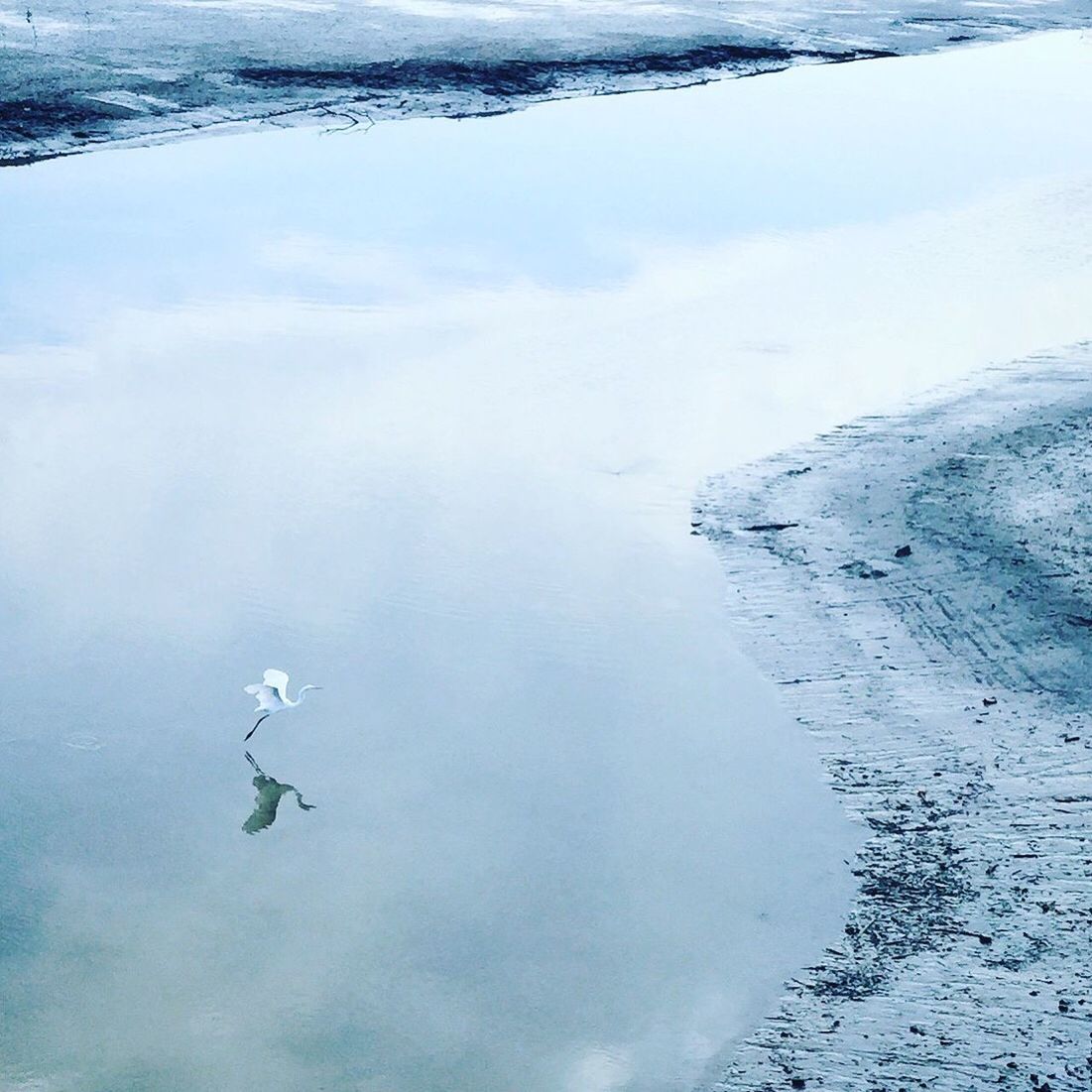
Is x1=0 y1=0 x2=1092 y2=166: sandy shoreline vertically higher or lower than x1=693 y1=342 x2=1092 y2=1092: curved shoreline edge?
higher

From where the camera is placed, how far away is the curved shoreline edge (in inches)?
187

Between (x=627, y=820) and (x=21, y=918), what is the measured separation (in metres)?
2.08

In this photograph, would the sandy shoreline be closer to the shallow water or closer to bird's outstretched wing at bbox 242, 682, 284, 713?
the shallow water

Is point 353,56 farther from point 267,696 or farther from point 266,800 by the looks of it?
point 266,800

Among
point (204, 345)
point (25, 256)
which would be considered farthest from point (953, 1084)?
point (25, 256)

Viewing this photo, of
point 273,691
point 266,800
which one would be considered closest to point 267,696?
point 273,691

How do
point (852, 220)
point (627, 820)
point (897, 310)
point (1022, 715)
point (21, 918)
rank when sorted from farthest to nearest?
1. point (852, 220)
2. point (897, 310)
3. point (1022, 715)
4. point (627, 820)
5. point (21, 918)

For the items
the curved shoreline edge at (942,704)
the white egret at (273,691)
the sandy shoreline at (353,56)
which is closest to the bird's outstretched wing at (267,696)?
the white egret at (273,691)

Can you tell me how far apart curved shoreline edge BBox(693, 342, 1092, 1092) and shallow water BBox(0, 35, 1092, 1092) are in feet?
0.64

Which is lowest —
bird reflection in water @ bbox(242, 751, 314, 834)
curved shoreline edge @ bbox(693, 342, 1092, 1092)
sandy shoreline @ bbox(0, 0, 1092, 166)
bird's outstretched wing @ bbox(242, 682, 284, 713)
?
curved shoreline edge @ bbox(693, 342, 1092, 1092)

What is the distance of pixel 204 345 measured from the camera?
→ 9391 millimetres

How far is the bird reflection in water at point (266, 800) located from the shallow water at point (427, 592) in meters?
0.02

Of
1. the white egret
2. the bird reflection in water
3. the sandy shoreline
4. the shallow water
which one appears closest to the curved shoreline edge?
the shallow water

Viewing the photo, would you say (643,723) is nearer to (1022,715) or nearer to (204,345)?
(1022,715)
